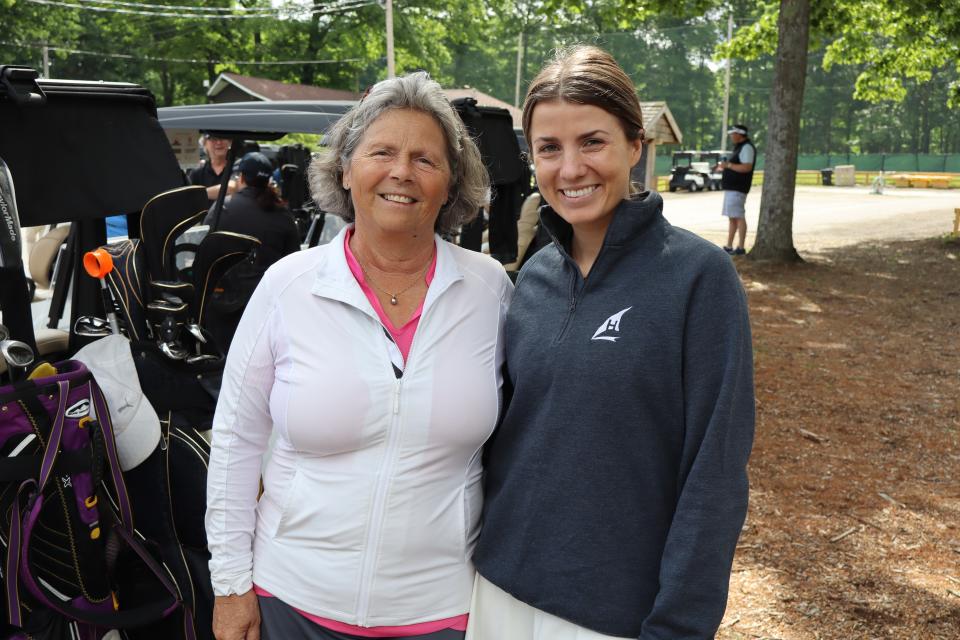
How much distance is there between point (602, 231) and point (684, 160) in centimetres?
4643

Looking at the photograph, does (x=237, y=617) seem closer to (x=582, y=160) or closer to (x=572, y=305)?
(x=572, y=305)

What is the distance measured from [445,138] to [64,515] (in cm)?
134

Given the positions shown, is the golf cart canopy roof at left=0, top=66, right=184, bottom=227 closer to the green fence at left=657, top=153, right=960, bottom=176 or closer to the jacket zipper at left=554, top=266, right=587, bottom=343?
the jacket zipper at left=554, top=266, right=587, bottom=343

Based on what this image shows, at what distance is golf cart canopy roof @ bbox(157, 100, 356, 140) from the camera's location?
6188 millimetres

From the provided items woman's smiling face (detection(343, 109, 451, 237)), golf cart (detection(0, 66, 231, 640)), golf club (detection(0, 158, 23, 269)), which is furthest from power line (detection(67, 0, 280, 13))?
woman's smiling face (detection(343, 109, 451, 237))

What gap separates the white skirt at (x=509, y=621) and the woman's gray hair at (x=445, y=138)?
955 mm

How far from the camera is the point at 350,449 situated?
6.18 ft

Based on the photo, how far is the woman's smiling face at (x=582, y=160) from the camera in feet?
5.89

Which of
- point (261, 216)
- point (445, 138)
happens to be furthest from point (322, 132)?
point (445, 138)

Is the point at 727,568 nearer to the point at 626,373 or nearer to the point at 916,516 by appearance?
the point at 626,373

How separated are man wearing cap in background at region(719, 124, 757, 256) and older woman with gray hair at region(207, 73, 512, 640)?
11.5 m

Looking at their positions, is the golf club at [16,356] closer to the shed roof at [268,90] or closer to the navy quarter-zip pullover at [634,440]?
the navy quarter-zip pullover at [634,440]

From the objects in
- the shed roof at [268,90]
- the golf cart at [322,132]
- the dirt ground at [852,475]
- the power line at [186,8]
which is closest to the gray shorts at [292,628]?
the dirt ground at [852,475]

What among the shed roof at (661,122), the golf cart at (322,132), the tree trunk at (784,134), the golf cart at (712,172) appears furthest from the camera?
the golf cart at (712,172)
